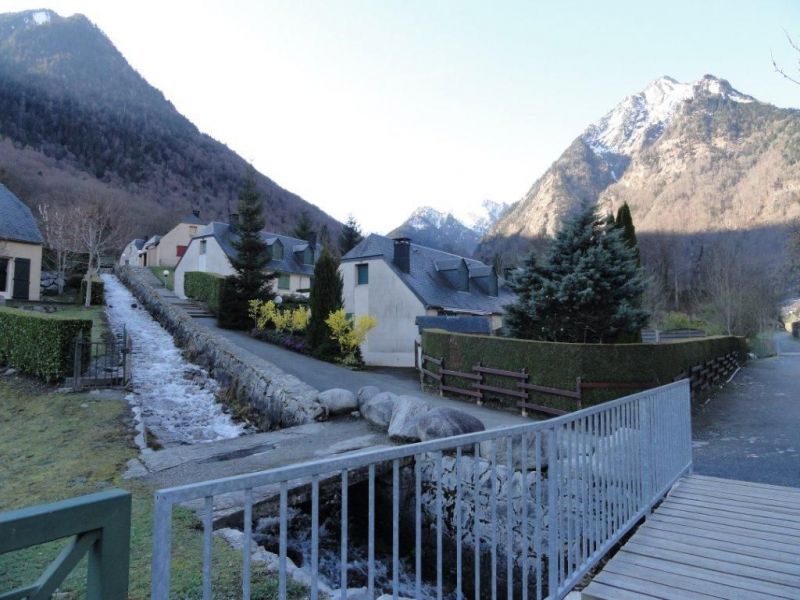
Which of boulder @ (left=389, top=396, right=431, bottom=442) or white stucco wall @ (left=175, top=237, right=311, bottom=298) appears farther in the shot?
white stucco wall @ (left=175, top=237, right=311, bottom=298)

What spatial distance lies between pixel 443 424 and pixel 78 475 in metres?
5.19

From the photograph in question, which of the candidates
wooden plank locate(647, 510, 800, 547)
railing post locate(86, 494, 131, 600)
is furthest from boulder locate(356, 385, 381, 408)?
railing post locate(86, 494, 131, 600)

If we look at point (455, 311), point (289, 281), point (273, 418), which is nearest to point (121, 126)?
point (289, 281)

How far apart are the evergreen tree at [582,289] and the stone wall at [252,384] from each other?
26.4 feet

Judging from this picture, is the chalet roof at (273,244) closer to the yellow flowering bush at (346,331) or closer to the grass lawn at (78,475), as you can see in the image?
the yellow flowering bush at (346,331)

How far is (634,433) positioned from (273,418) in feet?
28.9

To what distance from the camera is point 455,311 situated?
80.5ft

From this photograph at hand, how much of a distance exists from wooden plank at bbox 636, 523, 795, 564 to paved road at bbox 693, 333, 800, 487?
3776mm

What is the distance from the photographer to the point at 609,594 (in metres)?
3.47

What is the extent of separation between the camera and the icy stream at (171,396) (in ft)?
34.4

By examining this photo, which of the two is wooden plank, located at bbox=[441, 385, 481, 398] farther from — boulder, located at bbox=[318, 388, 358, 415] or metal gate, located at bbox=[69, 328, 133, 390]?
metal gate, located at bbox=[69, 328, 133, 390]

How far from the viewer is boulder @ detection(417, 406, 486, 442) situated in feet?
23.7

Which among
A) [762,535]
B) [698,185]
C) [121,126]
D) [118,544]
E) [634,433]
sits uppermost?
[121,126]

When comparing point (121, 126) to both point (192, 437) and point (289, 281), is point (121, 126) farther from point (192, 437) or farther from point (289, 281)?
point (192, 437)
